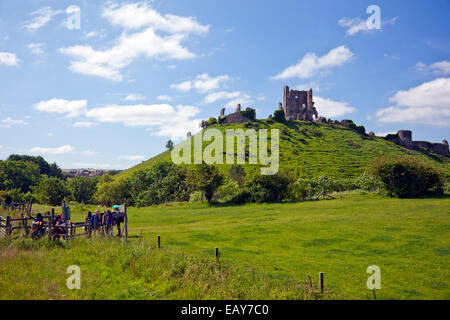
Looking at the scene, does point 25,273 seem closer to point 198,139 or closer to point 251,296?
point 251,296

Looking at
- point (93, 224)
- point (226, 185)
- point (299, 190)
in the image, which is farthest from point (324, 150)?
point (93, 224)

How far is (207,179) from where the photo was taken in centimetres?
5181

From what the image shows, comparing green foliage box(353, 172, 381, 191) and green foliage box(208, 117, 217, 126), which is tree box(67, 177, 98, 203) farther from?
green foliage box(208, 117, 217, 126)

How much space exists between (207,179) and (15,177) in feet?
223

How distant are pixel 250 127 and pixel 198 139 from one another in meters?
24.2

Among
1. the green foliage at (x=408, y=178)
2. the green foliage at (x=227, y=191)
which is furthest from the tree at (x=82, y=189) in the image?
the green foliage at (x=408, y=178)

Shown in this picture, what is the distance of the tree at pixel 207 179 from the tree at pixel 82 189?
40.6m

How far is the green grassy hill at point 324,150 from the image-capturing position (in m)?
90.7

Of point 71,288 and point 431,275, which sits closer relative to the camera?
point 71,288

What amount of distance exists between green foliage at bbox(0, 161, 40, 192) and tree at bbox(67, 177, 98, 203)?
681 inches

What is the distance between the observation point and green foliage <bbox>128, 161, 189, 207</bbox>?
68.0 meters

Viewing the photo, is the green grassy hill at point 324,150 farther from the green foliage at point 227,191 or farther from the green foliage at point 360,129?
the green foliage at point 227,191

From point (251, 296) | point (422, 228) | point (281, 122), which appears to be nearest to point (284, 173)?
point (422, 228)
